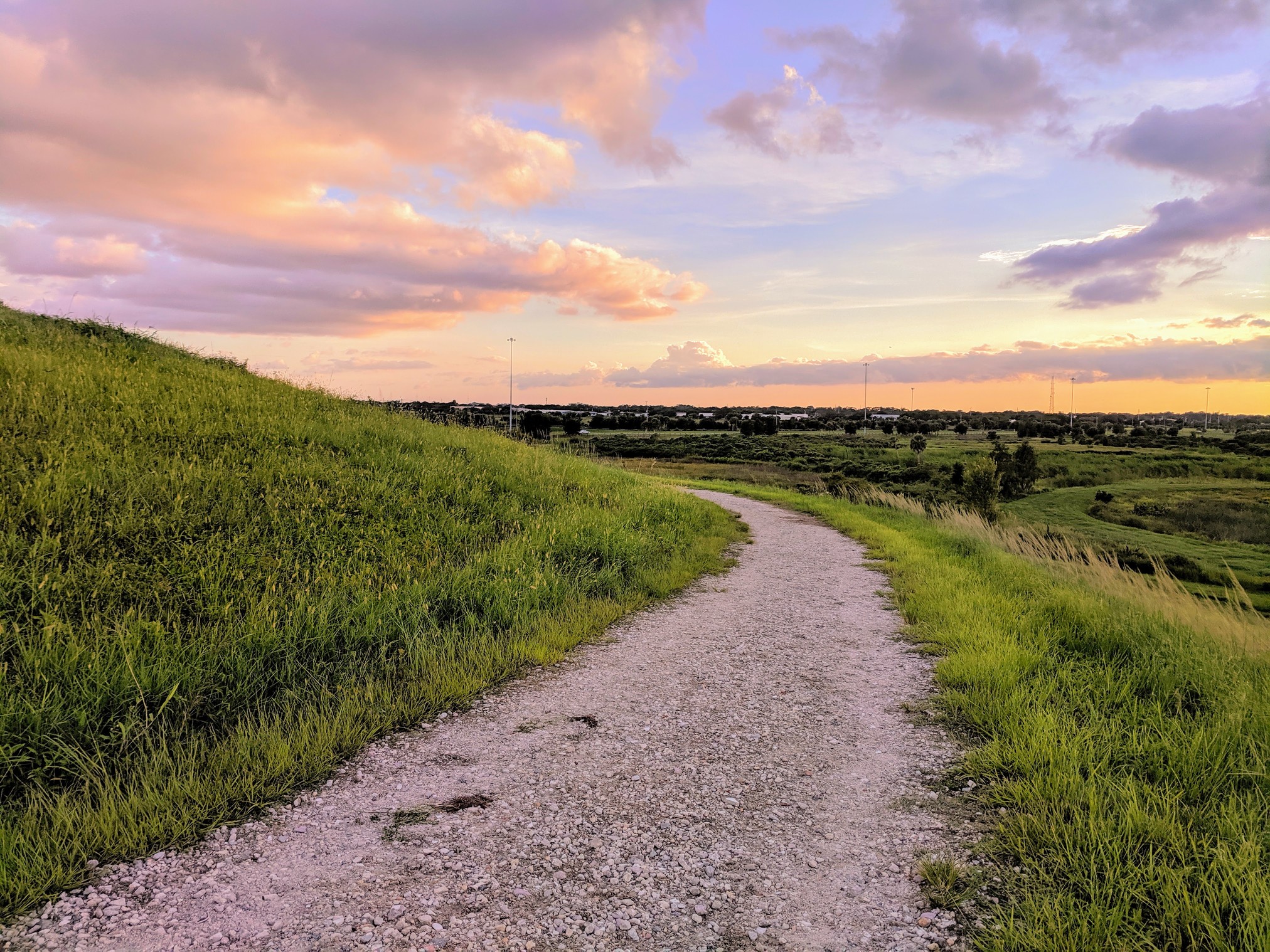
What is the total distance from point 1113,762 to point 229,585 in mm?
7422

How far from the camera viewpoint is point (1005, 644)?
6672 millimetres

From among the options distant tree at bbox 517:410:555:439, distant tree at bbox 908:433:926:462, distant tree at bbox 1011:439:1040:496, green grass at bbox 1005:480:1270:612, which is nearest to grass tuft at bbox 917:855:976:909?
green grass at bbox 1005:480:1270:612

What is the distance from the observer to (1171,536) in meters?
41.5

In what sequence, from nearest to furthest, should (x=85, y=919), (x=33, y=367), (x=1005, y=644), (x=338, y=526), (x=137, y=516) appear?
(x=85, y=919), (x=1005, y=644), (x=137, y=516), (x=338, y=526), (x=33, y=367)

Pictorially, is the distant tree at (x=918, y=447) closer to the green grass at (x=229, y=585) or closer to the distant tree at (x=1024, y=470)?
the distant tree at (x=1024, y=470)

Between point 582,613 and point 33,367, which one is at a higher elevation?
point 33,367

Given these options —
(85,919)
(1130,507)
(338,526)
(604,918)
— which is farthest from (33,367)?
(1130,507)

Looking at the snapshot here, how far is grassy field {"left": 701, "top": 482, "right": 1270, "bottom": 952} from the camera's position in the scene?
9.29 ft

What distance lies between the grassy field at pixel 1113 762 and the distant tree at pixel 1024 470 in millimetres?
55094

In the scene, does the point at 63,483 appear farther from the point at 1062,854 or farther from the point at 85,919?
the point at 1062,854

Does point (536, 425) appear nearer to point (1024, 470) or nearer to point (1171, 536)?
point (1171, 536)

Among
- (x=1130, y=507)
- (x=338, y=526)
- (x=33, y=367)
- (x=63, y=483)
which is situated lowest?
(x=1130, y=507)

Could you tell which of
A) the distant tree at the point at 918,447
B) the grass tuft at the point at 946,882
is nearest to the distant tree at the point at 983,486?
the grass tuft at the point at 946,882

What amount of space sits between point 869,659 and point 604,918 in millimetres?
4581
